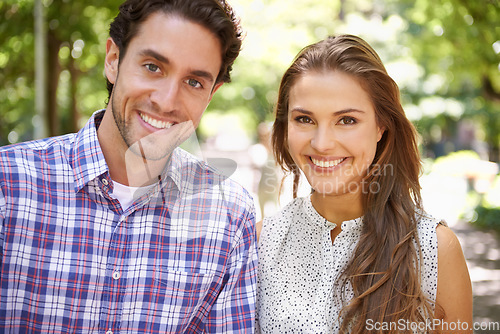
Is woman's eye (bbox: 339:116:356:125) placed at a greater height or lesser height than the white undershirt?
greater

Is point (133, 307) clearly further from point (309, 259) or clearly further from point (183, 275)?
point (309, 259)

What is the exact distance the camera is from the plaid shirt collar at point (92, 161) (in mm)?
2332

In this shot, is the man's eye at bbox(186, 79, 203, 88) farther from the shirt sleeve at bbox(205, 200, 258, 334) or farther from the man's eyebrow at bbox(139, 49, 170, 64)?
the shirt sleeve at bbox(205, 200, 258, 334)

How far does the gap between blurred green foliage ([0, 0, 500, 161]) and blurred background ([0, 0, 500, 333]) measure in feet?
0.10

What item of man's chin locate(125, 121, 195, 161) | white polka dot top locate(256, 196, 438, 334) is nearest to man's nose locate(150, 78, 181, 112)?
man's chin locate(125, 121, 195, 161)

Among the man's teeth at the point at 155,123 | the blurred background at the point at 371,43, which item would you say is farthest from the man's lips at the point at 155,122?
the blurred background at the point at 371,43

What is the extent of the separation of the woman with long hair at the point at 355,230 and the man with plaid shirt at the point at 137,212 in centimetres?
32

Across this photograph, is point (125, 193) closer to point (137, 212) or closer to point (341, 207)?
point (137, 212)

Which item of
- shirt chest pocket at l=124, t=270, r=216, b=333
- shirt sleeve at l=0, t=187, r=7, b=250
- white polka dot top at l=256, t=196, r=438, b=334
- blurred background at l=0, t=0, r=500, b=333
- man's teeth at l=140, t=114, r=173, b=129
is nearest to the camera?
shirt sleeve at l=0, t=187, r=7, b=250

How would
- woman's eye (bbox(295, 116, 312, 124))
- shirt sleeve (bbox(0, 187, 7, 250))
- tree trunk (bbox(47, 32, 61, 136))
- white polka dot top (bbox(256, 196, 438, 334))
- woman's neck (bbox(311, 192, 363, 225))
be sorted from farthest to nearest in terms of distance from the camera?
1. tree trunk (bbox(47, 32, 61, 136))
2. woman's neck (bbox(311, 192, 363, 225))
3. woman's eye (bbox(295, 116, 312, 124))
4. white polka dot top (bbox(256, 196, 438, 334))
5. shirt sleeve (bbox(0, 187, 7, 250))

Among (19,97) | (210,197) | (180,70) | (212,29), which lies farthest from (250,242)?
(19,97)

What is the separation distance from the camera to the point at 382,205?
2711mm

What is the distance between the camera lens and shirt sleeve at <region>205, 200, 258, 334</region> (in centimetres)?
243

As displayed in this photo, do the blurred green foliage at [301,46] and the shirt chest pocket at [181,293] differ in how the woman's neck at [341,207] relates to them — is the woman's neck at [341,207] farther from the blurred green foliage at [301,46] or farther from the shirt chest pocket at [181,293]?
the blurred green foliage at [301,46]
